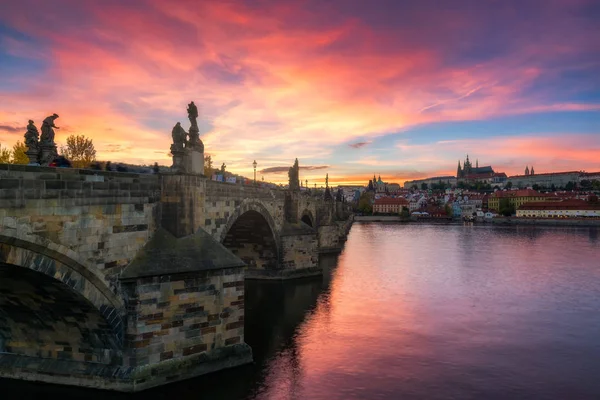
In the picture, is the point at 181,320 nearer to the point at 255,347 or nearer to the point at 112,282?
the point at 112,282

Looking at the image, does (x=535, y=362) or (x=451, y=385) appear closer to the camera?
(x=451, y=385)

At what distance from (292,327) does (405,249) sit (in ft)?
Answer: 127

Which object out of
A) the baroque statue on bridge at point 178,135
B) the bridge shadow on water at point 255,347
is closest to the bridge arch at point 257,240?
the bridge shadow on water at point 255,347

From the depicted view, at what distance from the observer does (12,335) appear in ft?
45.5

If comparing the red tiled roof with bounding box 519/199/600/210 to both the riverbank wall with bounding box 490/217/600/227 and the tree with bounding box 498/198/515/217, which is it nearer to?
the tree with bounding box 498/198/515/217

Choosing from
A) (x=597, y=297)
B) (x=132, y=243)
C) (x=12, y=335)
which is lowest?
(x=597, y=297)

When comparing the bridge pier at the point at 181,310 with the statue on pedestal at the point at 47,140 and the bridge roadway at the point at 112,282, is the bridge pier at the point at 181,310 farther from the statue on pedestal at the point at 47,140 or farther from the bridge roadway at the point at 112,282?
→ the statue on pedestal at the point at 47,140

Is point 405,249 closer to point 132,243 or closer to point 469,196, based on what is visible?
point 132,243

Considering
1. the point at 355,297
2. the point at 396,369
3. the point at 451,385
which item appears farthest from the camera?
the point at 355,297

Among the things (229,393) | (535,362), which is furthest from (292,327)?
(535,362)

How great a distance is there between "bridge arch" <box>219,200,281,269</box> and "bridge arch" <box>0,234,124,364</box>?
52.2ft

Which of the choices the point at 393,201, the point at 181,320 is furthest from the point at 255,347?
the point at 393,201

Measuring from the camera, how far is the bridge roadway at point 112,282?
11.0 meters

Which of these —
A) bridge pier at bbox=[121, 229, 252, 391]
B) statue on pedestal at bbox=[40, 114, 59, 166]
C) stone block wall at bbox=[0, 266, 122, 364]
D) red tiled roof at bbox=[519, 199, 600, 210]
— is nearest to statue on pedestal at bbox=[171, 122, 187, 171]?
bridge pier at bbox=[121, 229, 252, 391]
